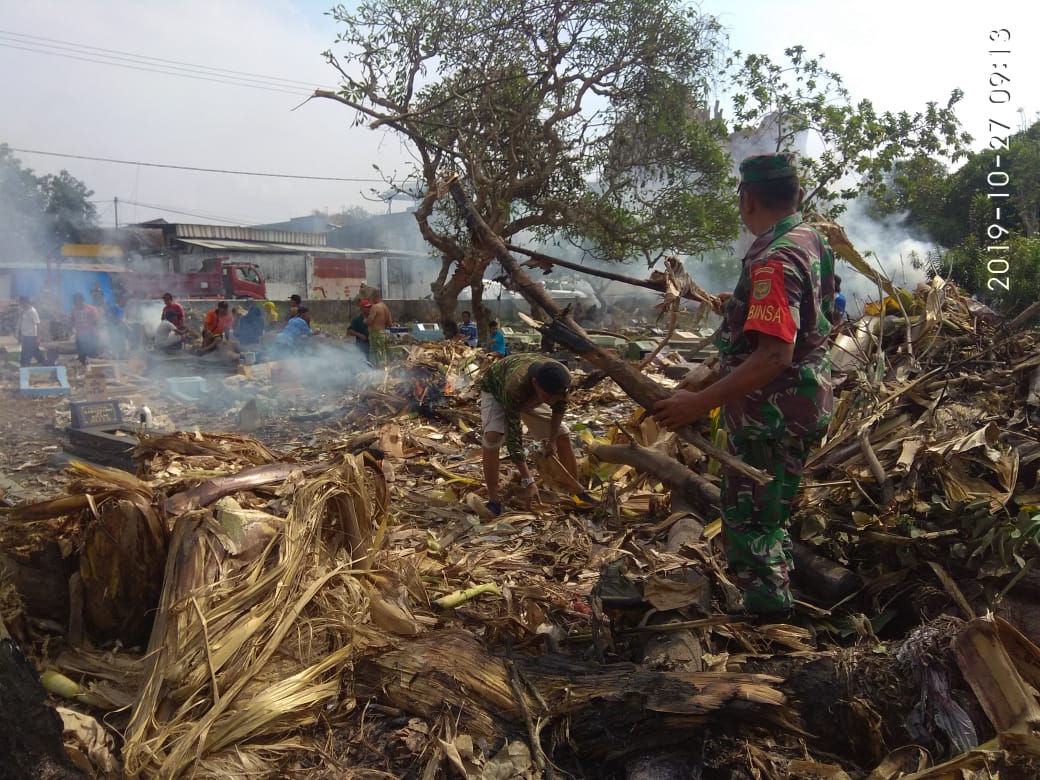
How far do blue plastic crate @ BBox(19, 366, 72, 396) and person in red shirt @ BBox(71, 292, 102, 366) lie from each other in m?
3.00

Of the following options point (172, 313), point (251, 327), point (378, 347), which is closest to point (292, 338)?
point (378, 347)

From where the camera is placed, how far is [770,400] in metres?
2.66

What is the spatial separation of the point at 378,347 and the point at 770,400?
9.41 metres

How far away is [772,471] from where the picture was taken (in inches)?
106

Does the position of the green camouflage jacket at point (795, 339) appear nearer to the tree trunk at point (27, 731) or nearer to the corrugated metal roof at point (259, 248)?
the tree trunk at point (27, 731)

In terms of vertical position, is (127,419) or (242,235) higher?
(242,235)

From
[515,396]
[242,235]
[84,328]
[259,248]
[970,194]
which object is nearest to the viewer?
[515,396]

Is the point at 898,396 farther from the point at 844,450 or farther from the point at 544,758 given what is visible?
the point at 544,758

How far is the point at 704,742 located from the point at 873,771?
458 mm

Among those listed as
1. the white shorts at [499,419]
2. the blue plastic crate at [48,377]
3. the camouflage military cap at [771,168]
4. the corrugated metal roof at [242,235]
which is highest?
the corrugated metal roof at [242,235]

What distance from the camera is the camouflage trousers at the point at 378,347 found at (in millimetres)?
11271

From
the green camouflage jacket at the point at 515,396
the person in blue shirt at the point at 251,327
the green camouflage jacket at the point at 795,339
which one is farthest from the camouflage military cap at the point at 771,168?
the person in blue shirt at the point at 251,327

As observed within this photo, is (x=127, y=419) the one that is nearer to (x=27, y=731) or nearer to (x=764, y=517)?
(x=27, y=731)

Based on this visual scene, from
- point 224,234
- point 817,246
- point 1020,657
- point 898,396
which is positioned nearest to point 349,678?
point 1020,657
